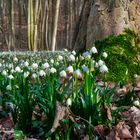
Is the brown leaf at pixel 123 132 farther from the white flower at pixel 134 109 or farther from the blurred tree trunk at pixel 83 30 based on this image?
the blurred tree trunk at pixel 83 30

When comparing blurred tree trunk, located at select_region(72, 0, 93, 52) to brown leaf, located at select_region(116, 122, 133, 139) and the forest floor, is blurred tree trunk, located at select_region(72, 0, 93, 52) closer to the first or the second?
the forest floor

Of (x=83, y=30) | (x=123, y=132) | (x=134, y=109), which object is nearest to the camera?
(x=123, y=132)

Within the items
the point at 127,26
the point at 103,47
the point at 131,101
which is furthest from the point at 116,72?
the point at 131,101

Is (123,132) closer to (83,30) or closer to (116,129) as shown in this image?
(116,129)

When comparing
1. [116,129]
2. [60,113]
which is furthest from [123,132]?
[60,113]

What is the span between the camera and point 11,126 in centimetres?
336

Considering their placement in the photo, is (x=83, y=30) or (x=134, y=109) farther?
(x=83, y=30)

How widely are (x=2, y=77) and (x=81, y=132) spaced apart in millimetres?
1629

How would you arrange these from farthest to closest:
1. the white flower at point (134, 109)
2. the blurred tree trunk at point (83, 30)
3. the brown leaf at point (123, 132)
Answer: the blurred tree trunk at point (83, 30), the white flower at point (134, 109), the brown leaf at point (123, 132)

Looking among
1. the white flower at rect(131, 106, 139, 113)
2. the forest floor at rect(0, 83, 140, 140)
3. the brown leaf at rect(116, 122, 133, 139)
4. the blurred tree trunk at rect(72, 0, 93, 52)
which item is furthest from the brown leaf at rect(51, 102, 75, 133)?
the blurred tree trunk at rect(72, 0, 93, 52)

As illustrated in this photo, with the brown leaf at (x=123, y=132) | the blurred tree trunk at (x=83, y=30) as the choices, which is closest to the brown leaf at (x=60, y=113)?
the brown leaf at (x=123, y=132)

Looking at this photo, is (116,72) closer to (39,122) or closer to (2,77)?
A: (2,77)

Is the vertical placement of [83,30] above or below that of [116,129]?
above

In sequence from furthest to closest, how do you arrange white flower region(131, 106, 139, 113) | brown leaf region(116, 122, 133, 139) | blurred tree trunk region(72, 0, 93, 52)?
blurred tree trunk region(72, 0, 93, 52)
white flower region(131, 106, 139, 113)
brown leaf region(116, 122, 133, 139)
